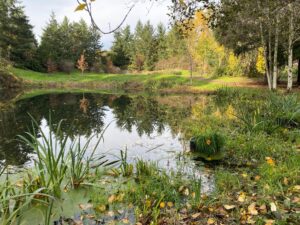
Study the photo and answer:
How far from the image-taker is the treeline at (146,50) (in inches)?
2154

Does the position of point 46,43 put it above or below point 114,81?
above

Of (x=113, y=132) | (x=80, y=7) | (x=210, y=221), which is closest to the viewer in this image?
(x=80, y=7)

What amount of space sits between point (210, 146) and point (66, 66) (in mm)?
51135

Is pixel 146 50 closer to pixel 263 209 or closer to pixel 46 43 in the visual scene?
pixel 46 43

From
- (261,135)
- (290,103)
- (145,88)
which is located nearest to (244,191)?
(261,135)

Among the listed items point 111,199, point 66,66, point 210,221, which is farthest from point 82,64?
point 210,221

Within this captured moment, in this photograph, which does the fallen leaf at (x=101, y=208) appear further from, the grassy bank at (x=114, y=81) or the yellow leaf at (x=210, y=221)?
the grassy bank at (x=114, y=81)

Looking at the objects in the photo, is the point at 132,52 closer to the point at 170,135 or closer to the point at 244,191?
the point at 170,135

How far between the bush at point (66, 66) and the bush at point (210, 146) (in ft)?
166

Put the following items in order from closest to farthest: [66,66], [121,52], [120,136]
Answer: [120,136], [66,66], [121,52]

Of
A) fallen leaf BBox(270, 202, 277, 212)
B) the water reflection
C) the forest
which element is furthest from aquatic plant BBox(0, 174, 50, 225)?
fallen leaf BBox(270, 202, 277, 212)

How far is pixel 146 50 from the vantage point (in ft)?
197

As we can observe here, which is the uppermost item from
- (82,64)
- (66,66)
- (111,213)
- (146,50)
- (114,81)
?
(146,50)

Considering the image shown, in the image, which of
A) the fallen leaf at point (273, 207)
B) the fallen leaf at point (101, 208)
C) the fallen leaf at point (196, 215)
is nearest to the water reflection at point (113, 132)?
the fallen leaf at point (101, 208)
